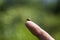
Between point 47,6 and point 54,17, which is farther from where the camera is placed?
point 47,6

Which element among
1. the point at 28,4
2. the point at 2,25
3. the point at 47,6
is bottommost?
the point at 2,25

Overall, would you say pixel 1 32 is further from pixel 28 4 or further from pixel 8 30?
pixel 28 4

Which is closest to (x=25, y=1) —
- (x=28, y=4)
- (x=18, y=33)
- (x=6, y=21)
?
(x=28, y=4)

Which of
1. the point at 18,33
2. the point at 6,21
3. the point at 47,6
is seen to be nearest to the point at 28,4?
the point at 47,6

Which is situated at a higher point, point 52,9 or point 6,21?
point 52,9

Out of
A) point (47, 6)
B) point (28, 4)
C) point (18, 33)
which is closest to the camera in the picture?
point (18, 33)

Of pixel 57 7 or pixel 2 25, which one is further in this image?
pixel 57 7

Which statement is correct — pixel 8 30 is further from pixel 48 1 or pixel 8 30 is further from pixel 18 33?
pixel 48 1

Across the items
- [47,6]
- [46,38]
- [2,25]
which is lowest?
[46,38]

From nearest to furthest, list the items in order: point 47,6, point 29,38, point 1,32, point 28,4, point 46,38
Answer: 1. point 46,38
2. point 29,38
3. point 1,32
4. point 28,4
5. point 47,6
